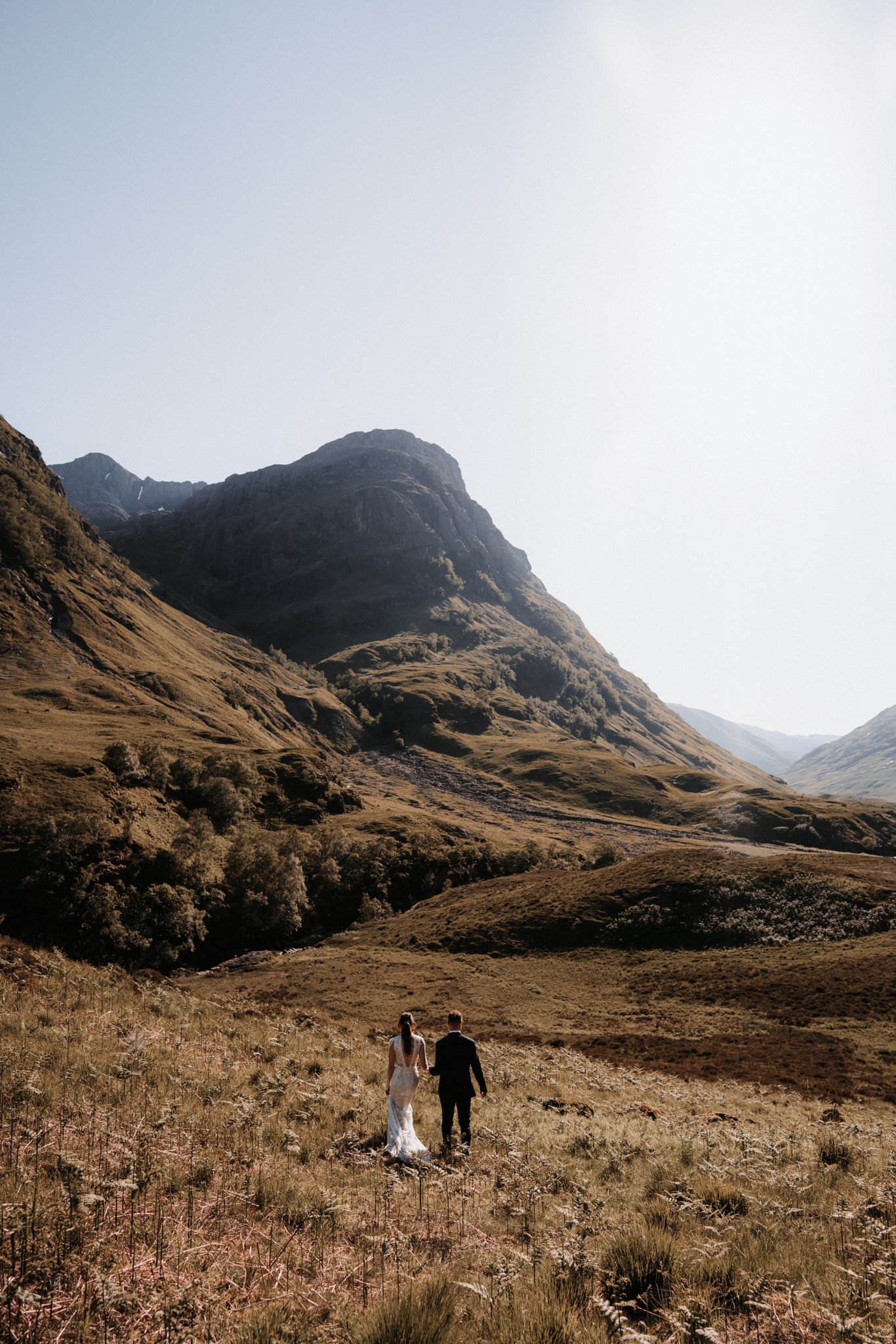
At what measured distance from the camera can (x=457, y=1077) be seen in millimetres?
11688

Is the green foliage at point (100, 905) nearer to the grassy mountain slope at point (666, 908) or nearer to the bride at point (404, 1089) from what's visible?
the grassy mountain slope at point (666, 908)

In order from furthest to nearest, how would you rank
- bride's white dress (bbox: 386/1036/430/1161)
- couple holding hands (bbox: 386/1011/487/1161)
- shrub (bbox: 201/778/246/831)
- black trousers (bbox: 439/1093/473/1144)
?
shrub (bbox: 201/778/246/831) → black trousers (bbox: 439/1093/473/1144) → couple holding hands (bbox: 386/1011/487/1161) → bride's white dress (bbox: 386/1036/430/1161)

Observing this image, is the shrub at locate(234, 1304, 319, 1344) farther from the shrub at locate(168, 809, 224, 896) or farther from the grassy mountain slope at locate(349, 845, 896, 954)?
the shrub at locate(168, 809, 224, 896)

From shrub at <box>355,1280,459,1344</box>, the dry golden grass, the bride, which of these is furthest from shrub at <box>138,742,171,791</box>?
shrub at <box>355,1280,459,1344</box>

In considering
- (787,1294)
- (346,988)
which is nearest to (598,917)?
(346,988)

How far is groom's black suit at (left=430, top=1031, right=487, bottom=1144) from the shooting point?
37.9ft

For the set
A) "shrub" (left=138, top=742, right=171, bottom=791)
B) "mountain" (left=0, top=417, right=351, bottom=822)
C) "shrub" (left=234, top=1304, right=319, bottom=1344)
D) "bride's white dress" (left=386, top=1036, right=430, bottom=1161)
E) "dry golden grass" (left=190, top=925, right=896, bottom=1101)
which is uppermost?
"mountain" (left=0, top=417, right=351, bottom=822)

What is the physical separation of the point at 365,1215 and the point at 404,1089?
12.8ft

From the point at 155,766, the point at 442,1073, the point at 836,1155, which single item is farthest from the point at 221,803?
the point at 836,1155

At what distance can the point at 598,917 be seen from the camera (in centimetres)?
5756

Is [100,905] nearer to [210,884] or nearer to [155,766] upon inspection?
[210,884]

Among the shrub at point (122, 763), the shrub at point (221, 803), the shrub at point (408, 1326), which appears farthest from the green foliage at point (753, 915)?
the shrub at point (122, 763)

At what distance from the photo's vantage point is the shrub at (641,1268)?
6.05 meters

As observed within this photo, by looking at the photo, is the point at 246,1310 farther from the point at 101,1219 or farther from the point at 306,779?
the point at 306,779
